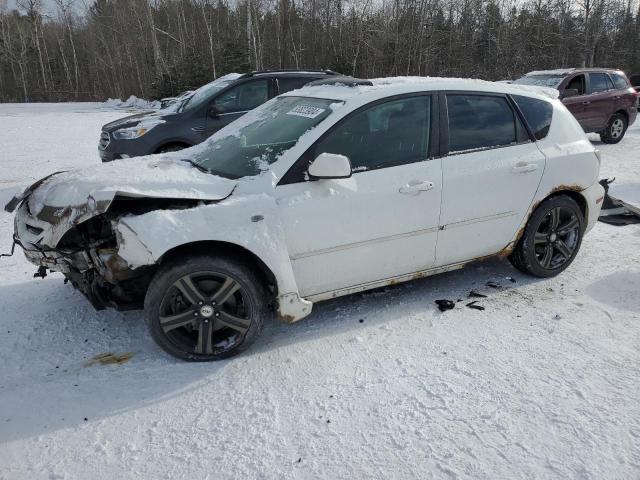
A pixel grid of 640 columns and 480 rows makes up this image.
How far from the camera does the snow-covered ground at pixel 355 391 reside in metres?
2.47

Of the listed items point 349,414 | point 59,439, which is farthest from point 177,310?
point 349,414

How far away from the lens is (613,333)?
11.8 feet

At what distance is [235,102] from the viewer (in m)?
8.48

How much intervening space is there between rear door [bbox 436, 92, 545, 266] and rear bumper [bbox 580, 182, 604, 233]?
0.65 metres

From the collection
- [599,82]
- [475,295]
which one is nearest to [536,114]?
[475,295]

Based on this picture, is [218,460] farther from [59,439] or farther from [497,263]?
[497,263]

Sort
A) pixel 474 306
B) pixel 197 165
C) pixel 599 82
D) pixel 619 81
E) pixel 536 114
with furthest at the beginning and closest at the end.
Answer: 1. pixel 619 81
2. pixel 599 82
3. pixel 536 114
4. pixel 474 306
5. pixel 197 165

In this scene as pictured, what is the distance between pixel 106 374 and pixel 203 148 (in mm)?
1976

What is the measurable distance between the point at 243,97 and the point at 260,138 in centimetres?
499

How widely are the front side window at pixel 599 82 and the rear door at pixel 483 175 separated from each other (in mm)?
9315

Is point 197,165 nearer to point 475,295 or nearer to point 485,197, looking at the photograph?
point 485,197

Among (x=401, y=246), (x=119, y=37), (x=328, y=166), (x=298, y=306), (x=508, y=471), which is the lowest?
(x=508, y=471)

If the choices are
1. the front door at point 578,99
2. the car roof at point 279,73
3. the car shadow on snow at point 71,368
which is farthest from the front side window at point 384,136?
the front door at point 578,99

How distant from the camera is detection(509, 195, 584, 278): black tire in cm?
435
